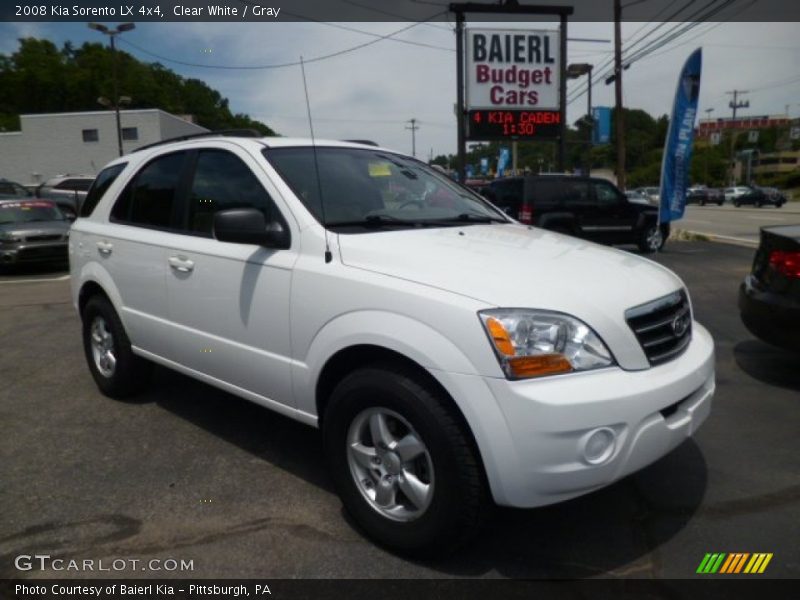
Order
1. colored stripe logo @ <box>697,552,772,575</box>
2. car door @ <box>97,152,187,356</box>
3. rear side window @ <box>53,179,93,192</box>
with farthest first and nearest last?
rear side window @ <box>53,179,93,192</box>, car door @ <box>97,152,187,356</box>, colored stripe logo @ <box>697,552,772,575</box>

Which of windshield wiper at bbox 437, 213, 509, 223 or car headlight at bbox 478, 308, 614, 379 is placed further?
windshield wiper at bbox 437, 213, 509, 223

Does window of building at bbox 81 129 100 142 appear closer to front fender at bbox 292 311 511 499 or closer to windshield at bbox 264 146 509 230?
windshield at bbox 264 146 509 230

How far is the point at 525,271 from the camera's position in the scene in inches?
105

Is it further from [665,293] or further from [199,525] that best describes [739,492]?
[199,525]

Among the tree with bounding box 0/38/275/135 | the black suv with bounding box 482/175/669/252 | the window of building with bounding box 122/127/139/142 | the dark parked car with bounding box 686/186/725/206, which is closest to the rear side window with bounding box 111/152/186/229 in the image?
the black suv with bounding box 482/175/669/252

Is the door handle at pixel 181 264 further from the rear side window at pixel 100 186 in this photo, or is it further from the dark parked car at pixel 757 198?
the dark parked car at pixel 757 198

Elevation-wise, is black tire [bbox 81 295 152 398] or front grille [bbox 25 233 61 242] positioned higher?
front grille [bbox 25 233 61 242]

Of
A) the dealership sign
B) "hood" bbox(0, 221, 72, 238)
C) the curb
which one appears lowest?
the curb

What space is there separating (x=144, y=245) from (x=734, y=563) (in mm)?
3554

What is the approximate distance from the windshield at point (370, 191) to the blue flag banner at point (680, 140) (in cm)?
744

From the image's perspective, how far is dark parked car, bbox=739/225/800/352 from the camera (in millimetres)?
4457

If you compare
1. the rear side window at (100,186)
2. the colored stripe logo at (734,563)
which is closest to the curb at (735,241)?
the colored stripe logo at (734,563)

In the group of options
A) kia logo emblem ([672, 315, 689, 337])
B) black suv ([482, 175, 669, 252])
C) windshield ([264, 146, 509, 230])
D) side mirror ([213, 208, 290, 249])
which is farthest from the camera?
black suv ([482, 175, 669, 252])

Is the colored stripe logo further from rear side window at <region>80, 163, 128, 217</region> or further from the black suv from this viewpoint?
the black suv
